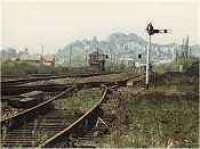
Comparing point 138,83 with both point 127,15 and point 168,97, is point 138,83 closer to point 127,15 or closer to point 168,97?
point 168,97

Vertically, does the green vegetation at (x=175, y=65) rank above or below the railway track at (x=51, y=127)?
above

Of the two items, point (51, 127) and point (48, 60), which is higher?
point (48, 60)

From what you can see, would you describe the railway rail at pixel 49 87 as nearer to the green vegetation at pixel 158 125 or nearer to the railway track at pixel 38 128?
the green vegetation at pixel 158 125

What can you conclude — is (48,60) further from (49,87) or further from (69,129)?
(69,129)

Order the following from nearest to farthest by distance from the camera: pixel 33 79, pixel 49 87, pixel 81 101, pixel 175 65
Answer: pixel 81 101, pixel 49 87, pixel 175 65, pixel 33 79

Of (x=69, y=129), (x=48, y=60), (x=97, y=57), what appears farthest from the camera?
(x=48, y=60)

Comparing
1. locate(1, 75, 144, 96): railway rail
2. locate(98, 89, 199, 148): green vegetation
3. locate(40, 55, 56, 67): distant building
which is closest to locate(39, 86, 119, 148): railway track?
locate(98, 89, 199, 148): green vegetation

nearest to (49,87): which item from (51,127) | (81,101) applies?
(81,101)

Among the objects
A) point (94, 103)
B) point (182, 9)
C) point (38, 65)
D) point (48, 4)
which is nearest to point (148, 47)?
point (182, 9)

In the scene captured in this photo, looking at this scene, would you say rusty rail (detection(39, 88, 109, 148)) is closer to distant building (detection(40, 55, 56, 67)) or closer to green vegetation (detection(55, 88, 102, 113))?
green vegetation (detection(55, 88, 102, 113))

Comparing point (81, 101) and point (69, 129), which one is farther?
point (81, 101)

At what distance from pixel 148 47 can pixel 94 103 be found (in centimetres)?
168

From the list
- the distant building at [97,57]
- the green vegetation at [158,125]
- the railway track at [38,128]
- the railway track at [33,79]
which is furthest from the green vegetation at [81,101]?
the green vegetation at [158,125]

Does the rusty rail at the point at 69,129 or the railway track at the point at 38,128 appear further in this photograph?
the railway track at the point at 38,128
